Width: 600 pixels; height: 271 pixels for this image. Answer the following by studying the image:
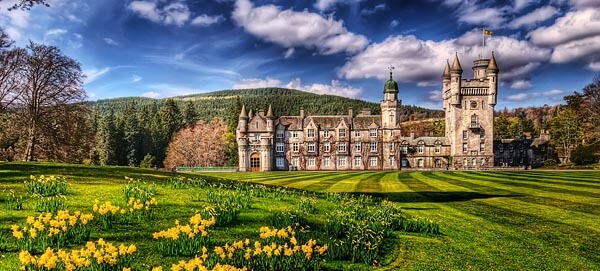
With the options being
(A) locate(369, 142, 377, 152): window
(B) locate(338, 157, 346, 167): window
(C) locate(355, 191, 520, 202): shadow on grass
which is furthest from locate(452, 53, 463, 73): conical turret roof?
(C) locate(355, 191, 520, 202): shadow on grass

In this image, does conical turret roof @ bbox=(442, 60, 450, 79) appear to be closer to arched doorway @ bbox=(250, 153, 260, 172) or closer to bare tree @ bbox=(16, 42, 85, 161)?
arched doorway @ bbox=(250, 153, 260, 172)

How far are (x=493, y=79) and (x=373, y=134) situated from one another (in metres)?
24.9

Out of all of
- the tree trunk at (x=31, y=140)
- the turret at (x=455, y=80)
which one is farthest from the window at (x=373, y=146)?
the tree trunk at (x=31, y=140)

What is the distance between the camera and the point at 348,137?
3098 inches

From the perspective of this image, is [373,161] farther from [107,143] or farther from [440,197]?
[440,197]

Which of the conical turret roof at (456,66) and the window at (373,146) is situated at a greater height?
the conical turret roof at (456,66)

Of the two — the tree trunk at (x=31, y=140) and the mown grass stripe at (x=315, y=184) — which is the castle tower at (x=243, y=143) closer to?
the mown grass stripe at (x=315, y=184)

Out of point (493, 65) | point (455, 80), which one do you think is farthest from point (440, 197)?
point (493, 65)

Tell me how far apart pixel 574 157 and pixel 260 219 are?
7994 centimetres

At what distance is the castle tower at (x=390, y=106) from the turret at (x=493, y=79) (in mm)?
17426

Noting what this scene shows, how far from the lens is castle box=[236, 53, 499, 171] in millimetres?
76938

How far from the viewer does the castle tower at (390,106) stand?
252ft

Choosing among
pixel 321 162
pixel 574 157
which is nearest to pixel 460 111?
pixel 574 157

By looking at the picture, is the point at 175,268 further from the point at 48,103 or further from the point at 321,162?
the point at 321,162
